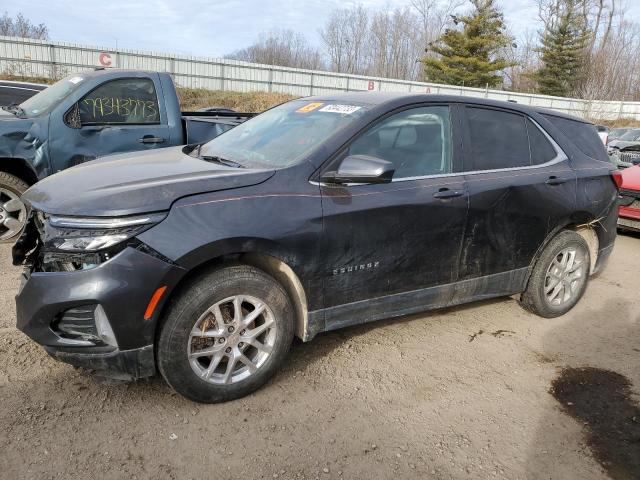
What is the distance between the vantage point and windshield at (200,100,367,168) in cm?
326

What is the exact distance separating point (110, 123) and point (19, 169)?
1049 mm

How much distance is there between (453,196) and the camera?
3.51 meters

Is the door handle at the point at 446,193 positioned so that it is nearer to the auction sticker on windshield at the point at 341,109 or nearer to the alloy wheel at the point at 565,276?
the auction sticker on windshield at the point at 341,109

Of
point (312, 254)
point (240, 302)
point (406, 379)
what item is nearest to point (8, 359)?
point (240, 302)

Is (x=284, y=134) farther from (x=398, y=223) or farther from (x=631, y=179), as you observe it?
(x=631, y=179)

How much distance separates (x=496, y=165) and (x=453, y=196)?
0.58 meters

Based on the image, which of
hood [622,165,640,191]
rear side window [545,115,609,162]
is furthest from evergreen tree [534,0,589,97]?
rear side window [545,115,609,162]

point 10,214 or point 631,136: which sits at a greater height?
point 631,136

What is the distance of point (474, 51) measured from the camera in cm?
4594

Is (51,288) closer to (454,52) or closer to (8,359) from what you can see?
(8,359)

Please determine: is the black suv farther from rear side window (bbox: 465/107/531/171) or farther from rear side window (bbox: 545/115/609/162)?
rear side window (bbox: 545/115/609/162)

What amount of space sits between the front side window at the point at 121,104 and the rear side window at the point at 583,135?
14.0ft

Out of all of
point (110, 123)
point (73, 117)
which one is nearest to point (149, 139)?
point (110, 123)

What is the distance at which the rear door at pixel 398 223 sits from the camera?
311 centimetres
